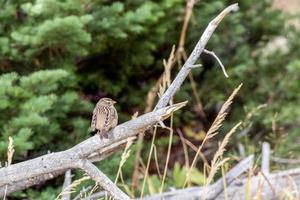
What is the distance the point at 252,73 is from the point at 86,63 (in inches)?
68.4

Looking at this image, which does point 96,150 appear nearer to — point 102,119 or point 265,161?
point 102,119

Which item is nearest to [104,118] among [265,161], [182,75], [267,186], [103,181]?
[103,181]

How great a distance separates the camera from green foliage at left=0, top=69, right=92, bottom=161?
4051 millimetres

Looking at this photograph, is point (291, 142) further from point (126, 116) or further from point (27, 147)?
point (27, 147)

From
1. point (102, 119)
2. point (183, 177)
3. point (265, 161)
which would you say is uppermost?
point (102, 119)

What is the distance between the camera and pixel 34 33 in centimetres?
441

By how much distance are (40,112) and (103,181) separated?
1.24 metres

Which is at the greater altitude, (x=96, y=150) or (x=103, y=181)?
(x=96, y=150)

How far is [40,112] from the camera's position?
166 inches

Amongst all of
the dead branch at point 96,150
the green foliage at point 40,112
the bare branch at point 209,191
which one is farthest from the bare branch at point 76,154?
the bare branch at point 209,191

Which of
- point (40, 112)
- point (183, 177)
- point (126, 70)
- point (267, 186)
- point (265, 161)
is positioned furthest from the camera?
point (126, 70)

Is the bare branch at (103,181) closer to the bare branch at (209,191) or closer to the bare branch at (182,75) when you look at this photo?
the bare branch at (182,75)

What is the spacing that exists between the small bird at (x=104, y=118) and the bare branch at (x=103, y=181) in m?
0.16

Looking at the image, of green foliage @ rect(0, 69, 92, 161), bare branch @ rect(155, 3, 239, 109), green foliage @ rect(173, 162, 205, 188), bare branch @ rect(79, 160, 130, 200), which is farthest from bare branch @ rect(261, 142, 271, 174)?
bare branch @ rect(79, 160, 130, 200)
